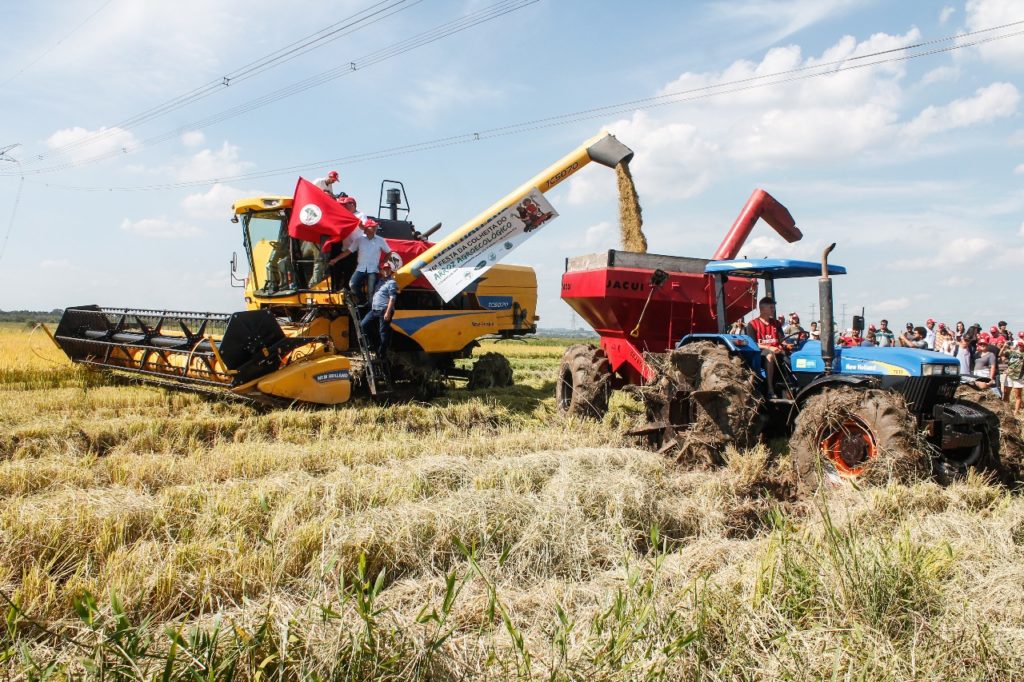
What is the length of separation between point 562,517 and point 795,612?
1411 mm

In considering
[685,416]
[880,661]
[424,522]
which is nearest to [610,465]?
[685,416]

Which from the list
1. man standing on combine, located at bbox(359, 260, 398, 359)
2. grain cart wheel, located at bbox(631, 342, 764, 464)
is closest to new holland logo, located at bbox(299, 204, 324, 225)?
man standing on combine, located at bbox(359, 260, 398, 359)

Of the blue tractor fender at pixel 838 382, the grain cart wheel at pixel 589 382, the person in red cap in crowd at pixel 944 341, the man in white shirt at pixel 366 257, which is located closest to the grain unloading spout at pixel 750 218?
the grain cart wheel at pixel 589 382

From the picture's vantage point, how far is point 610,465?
16.0 ft

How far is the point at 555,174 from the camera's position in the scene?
8.28m

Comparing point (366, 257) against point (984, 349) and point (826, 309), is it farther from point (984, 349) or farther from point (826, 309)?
point (984, 349)

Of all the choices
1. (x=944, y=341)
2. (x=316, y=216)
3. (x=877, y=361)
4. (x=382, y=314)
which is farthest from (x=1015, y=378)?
(x=316, y=216)

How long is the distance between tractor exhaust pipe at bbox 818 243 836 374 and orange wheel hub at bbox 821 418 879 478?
58cm

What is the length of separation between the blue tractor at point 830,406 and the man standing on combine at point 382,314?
3745 mm

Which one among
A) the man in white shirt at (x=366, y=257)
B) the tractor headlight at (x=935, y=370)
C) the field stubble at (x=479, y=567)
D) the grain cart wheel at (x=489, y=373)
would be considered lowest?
the field stubble at (x=479, y=567)

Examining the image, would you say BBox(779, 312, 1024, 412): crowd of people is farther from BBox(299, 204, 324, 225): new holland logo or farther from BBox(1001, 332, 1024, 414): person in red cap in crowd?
BBox(299, 204, 324, 225): new holland logo

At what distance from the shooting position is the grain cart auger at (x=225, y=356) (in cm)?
714

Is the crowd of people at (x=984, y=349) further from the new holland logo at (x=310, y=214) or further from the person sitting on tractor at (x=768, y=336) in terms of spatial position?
the new holland logo at (x=310, y=214)

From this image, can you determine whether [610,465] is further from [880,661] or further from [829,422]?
[880,661]
